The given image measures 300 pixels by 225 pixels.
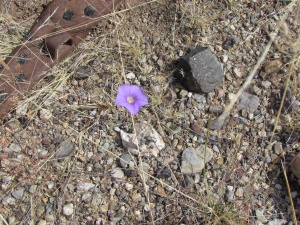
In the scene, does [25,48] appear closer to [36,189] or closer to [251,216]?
[36,189]

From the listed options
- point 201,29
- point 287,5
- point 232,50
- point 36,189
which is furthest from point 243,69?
point 36,189

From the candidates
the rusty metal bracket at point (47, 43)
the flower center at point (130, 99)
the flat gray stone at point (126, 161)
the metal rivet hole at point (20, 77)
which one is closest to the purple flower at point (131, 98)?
the flower center at point (130, 99)

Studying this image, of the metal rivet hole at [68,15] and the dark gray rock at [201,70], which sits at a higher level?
the metal rivet hole at [68,15]

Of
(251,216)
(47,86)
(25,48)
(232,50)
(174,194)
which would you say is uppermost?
(25,48)

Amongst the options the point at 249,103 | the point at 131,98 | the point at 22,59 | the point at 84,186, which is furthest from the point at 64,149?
the point at 249,103

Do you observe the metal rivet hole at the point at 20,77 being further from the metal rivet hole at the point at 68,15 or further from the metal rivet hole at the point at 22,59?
the metal rivet hole at the point at 68,15

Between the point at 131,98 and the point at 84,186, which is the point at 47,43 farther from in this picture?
the point at 84,186

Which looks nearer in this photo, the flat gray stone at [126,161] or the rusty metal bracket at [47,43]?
the flat gray stone at [126,161]
